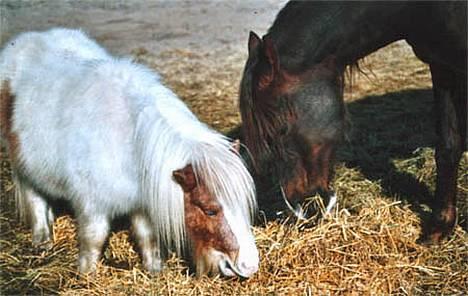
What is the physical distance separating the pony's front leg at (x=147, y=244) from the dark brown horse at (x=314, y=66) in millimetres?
794

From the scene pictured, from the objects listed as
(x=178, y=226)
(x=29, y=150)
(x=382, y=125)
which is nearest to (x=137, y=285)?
(x=178, y=226)

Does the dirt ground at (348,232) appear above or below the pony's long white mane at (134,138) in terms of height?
below

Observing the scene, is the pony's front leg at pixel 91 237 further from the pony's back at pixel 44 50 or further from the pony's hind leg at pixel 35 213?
the pony's back at pixel 44 50

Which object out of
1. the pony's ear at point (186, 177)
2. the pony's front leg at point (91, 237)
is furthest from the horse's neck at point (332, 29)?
the pony's front leg at point (91, 237)

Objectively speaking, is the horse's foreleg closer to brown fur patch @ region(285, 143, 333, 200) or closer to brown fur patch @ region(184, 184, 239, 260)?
brown fur patch @ region(285, 143, 333, 200)

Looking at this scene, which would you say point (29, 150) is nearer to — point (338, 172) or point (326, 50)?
point (326, 50)

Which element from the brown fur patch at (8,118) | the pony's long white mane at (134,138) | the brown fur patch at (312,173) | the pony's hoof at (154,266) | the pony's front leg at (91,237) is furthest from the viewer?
the brown fur patch at (8,118)

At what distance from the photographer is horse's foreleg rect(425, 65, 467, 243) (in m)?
4.05

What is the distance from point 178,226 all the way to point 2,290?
1.17m

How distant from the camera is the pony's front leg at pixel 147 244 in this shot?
12.8 feet

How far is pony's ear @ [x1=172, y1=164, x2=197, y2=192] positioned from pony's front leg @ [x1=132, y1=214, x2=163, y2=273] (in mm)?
620

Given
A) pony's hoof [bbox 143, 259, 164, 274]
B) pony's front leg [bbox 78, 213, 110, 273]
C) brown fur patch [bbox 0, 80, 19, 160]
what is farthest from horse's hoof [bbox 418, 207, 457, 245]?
brown fur patch [bbox 0, 80, 19, 160]

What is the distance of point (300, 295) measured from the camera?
11.8ft

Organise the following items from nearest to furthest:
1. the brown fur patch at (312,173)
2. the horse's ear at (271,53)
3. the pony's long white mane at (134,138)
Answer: the horse's ear at (271,53)
the pony's long white mane at (134,138)
the brown fur patch at (312,173)
